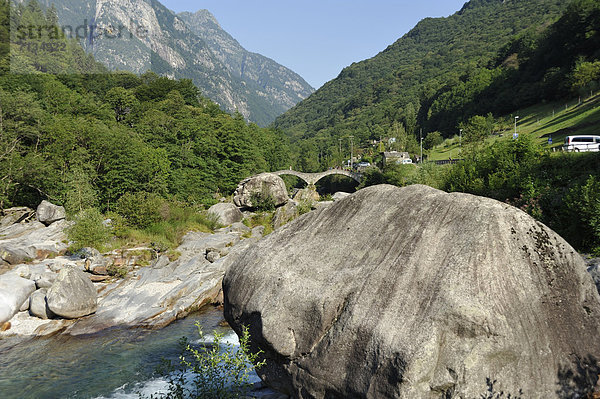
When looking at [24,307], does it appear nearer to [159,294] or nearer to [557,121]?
[159,294]

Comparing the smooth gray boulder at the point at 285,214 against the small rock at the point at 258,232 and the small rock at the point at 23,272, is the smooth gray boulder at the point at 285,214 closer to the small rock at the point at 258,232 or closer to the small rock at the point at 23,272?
the small rock at the point at 258,232

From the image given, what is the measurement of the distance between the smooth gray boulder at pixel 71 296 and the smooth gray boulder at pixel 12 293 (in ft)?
7.79

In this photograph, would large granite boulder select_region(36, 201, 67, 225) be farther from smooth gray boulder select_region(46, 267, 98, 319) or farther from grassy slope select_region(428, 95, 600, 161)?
grassy slope select_region(428, 95, 600, 161)

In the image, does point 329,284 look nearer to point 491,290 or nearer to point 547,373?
point 491,290

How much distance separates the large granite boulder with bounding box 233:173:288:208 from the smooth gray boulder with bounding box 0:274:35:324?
39145 millimetres

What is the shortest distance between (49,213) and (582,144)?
205 ft

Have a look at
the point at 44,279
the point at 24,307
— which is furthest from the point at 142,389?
the point at 44,279

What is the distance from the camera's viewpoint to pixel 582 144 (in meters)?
46.9

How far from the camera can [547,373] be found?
8102 millimetres

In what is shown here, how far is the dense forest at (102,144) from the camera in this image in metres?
47.3

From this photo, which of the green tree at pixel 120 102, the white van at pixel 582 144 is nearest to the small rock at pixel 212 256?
the white van at pixel 582 144

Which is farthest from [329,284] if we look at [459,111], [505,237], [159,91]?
[459,111]

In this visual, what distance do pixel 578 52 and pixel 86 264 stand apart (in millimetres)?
137366

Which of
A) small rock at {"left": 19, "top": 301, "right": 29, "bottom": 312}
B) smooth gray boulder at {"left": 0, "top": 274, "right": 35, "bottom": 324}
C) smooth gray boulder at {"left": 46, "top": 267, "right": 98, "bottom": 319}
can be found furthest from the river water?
small rock at {"left": 19, "top": 301, "right": 29, "bottom": 312}
